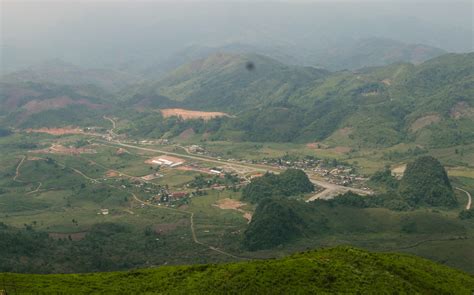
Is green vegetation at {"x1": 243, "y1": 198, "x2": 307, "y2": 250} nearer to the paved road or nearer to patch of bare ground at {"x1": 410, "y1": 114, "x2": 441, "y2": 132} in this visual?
the paved road

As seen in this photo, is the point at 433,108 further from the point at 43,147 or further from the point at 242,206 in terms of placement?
the point at 43,147

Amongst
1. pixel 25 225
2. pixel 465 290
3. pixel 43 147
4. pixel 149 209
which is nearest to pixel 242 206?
pixel 149 209

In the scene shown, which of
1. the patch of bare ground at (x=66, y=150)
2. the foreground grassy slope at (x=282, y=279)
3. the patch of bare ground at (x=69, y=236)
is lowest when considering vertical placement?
the patch of bare ground at (x=66, y=150)

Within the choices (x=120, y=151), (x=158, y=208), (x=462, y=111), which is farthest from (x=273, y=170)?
(x=462, y=111)

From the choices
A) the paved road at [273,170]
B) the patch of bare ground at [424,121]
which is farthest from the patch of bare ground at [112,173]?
the patch of bare ground at [424,121]

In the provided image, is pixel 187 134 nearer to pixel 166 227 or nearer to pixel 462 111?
pixel 462 111

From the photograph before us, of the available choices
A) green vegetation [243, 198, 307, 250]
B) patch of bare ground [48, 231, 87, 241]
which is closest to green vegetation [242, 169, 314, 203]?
green vegetation [243, 198, 307, 250]

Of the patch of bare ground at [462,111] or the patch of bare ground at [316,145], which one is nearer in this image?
the patch of bare ground at [462,111]

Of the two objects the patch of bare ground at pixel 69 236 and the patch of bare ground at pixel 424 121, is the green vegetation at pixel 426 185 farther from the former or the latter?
the patch of bare ground at pixel 69 236

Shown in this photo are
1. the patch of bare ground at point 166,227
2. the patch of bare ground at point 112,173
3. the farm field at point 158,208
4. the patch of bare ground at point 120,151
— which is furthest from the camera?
the patch of bare ground at point 120,151
